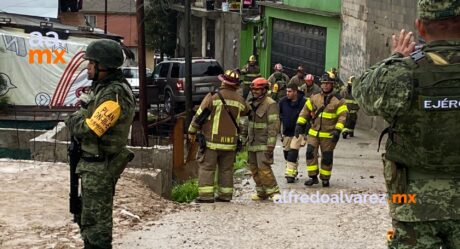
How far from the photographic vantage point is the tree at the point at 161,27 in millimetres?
42688

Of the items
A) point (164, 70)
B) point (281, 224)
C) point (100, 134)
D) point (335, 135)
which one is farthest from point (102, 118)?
point (164, 70)

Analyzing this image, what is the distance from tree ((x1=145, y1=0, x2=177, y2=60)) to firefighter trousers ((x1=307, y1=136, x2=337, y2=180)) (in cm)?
3181

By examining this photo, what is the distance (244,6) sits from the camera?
33.7 m

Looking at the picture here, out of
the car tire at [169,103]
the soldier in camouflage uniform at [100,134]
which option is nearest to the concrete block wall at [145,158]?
the soldier in camouflage uniform at [100,134]

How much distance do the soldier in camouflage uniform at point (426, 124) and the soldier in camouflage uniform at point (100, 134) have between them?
8.02 feet

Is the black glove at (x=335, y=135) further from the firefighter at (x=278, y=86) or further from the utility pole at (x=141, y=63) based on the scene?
the utility pole at (x=141, y=63)

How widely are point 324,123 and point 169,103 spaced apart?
16.9m

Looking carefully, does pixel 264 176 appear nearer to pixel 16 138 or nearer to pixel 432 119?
pixel 16 138

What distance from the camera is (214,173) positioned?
10039 mm

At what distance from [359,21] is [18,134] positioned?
40.9 ft

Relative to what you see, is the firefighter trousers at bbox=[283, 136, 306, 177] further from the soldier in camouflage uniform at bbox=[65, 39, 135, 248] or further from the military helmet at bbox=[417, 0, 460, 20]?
the military helmet at bbox=[417, 0, 460, 20]

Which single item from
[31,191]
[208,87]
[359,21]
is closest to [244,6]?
[208,87]

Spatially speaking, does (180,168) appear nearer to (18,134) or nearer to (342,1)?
(18,134)

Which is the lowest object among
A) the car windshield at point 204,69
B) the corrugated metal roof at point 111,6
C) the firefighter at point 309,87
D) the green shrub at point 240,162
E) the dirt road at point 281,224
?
the green shrub at point 240,162
